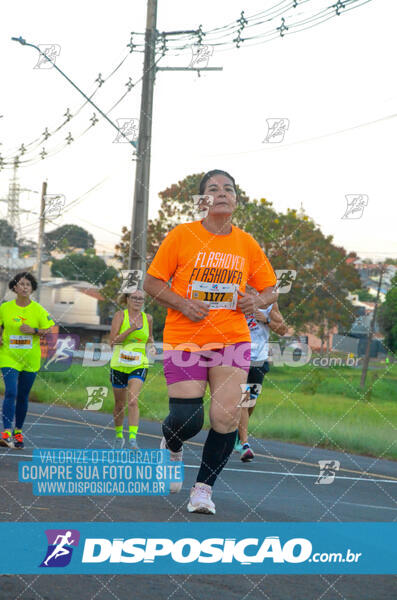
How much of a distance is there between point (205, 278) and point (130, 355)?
15.0 feet

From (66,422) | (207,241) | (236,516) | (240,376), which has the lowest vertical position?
(66,422)

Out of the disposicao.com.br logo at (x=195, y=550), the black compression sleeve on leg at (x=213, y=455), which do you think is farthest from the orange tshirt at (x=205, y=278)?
the disposicao.com.br logo at (x=195, y=550)

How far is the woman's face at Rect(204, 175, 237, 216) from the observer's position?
6.02 meters

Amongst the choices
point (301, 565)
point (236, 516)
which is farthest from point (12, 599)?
point (236, 516)

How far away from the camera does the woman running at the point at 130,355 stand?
10.4 m

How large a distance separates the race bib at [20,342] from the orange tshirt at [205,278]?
4327mm

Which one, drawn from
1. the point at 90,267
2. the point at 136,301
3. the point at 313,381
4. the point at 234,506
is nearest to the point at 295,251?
the point at 313,381

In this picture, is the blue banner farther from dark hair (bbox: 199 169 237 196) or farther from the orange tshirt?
dark hair (bbox: 199 169 237 196)

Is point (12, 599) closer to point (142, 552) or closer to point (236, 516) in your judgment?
point (142, 552)

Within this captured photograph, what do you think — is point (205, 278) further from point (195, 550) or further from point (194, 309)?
point (195, 550)

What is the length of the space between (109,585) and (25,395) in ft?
18.9

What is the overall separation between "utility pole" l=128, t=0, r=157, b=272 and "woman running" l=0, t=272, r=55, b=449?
323 inches

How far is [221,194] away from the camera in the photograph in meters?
6.02

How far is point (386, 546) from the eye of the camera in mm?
5207
